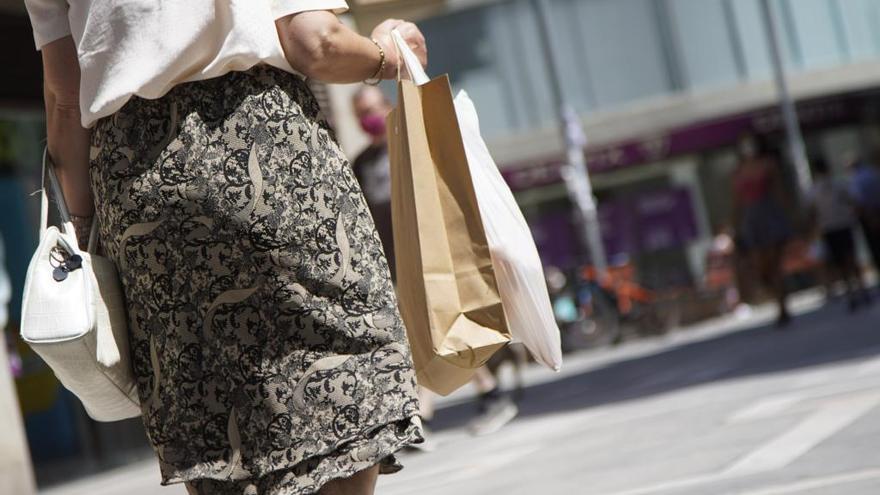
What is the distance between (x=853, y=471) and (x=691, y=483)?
57cm

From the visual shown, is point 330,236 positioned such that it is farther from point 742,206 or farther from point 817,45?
point 817,45

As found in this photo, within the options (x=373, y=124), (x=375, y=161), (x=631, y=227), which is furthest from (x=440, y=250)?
(x=631, y=227)

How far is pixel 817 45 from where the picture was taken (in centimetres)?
3105

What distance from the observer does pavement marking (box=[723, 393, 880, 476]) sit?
5443 millimetres

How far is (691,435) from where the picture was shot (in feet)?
22.1

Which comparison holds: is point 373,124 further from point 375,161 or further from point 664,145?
point 664,145

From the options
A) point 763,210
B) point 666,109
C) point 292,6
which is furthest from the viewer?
point 666,109

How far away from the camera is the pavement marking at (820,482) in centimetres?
469

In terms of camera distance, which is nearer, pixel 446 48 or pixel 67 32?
pixel 67 32

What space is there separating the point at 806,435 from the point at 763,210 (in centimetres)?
863

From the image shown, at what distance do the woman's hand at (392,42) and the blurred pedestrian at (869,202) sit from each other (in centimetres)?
1426

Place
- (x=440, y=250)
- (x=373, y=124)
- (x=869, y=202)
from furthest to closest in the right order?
(x=869, y=202)
(x=373, y=124)
(x=440, y=250)

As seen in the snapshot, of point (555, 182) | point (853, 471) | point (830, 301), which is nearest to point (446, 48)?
point (555, 182)

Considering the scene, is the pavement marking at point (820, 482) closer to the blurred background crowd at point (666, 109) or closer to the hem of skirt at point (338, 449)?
the hem of skirt at point (338, 449)
